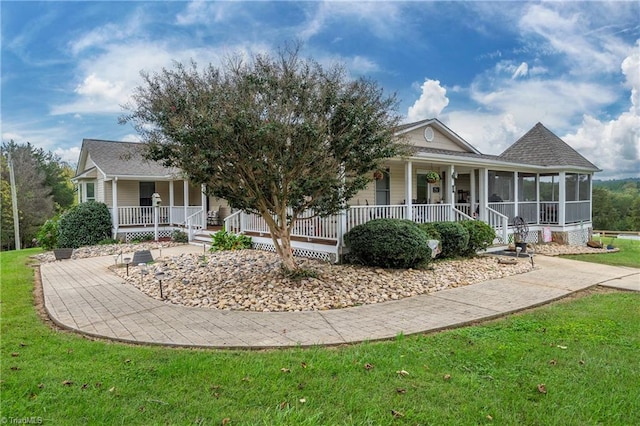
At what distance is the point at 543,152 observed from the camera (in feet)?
58.1

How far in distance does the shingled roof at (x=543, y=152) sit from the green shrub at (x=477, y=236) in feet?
21.2

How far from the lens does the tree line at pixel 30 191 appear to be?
33000 millimetres

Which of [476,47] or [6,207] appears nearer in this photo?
[476,47]

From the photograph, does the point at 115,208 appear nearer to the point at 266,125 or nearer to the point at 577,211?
the point at 266,125

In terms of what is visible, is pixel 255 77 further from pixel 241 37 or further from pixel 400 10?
pixel 400 10

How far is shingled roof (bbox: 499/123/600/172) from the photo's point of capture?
17.1 m

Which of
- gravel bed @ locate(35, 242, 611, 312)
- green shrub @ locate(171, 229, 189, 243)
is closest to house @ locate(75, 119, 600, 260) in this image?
green shrub @ locate(171, 229, 189, 243)

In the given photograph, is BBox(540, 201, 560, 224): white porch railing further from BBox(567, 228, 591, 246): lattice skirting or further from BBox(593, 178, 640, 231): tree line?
BBox(593, 178, 640, 231): tree line

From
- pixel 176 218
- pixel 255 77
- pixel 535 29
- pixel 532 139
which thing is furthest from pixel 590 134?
pixel 176 218

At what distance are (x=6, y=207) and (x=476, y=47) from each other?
125 ft

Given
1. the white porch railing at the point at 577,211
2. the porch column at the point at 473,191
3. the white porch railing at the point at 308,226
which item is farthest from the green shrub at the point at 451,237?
the white porch railing at the point at 577,211

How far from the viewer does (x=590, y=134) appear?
19.6 metres

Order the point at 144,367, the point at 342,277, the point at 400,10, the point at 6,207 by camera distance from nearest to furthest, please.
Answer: the point at 144,367, the point at 342,277, the point at 400,10, the point at 6,207

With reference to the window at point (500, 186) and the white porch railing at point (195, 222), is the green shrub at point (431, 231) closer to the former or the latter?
the window at point (500, 186)
